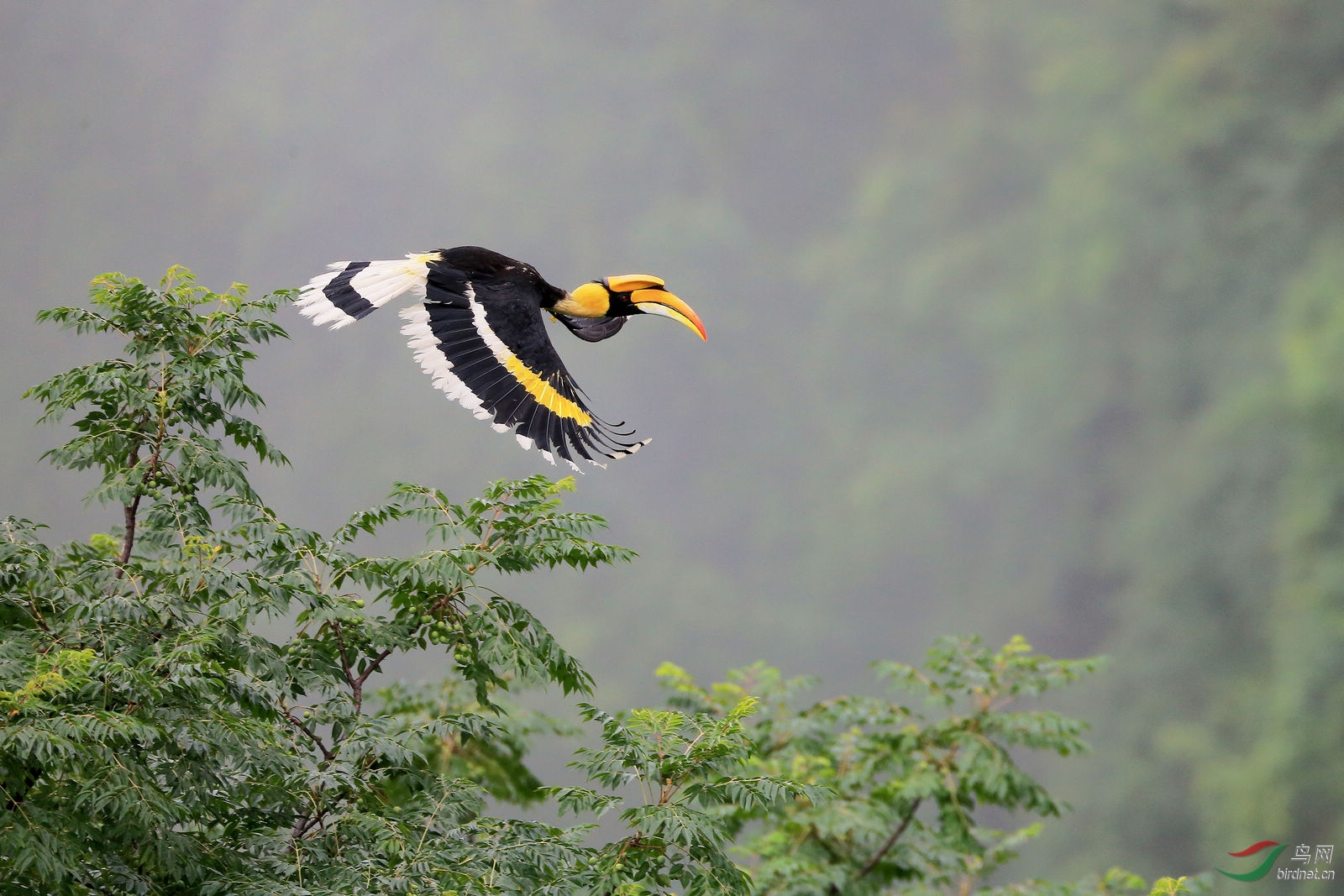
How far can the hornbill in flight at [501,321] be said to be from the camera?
3.06 meters

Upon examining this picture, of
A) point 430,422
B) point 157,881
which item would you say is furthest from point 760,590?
point 157,881

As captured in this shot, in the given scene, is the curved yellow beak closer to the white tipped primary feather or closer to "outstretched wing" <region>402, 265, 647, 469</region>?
"outstretched wing" <region>402, 265, 647, 469</region>

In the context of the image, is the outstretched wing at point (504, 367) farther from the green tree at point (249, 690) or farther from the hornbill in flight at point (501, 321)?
the green tree at point (249, 690)

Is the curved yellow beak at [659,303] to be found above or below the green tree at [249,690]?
above

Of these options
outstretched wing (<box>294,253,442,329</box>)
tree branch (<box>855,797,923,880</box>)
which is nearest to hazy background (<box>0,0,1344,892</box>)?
tree branch (<box>855,797,923,880</box>)

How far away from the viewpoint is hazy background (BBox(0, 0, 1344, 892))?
9898 millimetres

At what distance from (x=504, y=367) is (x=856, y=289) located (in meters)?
8.46

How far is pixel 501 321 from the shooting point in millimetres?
3242

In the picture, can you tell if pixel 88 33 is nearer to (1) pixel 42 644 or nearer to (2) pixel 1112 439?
(1) pixel 42 644

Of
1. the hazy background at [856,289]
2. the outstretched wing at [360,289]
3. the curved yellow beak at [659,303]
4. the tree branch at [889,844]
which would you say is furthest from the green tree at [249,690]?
the hazy background at [856,289]

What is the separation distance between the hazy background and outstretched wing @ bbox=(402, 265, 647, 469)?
6603mm

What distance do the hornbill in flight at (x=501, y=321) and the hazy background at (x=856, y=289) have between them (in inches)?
254

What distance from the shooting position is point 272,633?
10.9 meters

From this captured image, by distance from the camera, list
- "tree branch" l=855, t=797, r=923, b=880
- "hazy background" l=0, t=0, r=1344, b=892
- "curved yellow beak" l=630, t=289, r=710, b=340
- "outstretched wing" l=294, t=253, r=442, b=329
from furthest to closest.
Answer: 1. "hazy background" l=0, t=0, r=1344, b=892
2. "tree branch" l=855, t=797, r=923, b=880
3. "curved yellow beak" l=630, t=289, r=710, b=340
4. "outstretched wing" l=294, t=253, r=442, b=329
